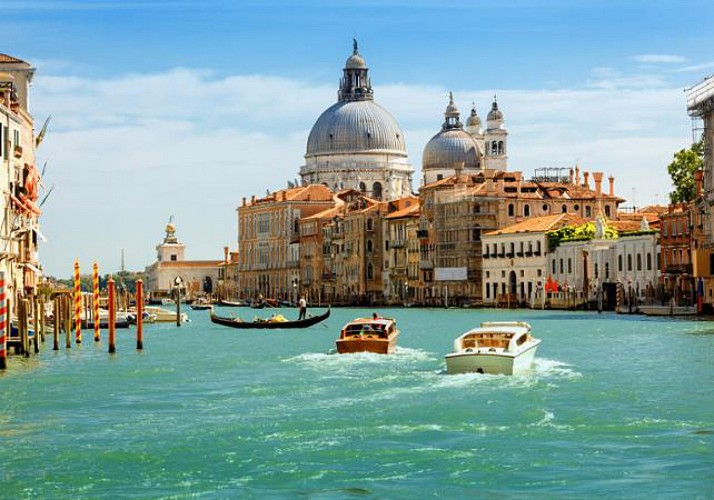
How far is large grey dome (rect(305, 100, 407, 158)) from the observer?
451 feet

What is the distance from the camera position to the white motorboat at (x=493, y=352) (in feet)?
95.6

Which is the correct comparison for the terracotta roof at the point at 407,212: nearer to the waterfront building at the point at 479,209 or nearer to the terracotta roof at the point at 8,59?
the waterfront building at the point at 479,209

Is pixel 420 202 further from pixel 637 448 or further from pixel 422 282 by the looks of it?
pixel 637 448

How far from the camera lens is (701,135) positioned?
6638cm

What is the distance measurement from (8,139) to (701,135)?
32.9 meters

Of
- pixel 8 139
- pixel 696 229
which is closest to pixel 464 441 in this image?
pixel 8 139

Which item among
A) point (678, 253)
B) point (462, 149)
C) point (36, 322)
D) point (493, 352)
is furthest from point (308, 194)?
point (493, 352)

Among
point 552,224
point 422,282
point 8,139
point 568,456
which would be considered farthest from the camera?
point 422,282

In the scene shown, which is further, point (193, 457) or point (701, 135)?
point (701, 135)

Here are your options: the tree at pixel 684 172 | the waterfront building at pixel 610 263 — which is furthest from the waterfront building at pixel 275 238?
the tree at pixel 684 172

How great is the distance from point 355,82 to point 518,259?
56.9 meters

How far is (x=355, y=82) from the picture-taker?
143000 mm

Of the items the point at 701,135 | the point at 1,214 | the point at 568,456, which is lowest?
the point at 568,456

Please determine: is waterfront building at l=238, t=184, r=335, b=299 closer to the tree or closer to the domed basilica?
the domed basilica
